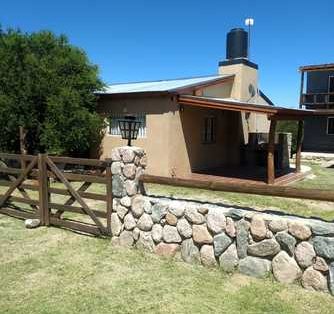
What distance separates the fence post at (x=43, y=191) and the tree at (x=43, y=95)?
578 centimetres

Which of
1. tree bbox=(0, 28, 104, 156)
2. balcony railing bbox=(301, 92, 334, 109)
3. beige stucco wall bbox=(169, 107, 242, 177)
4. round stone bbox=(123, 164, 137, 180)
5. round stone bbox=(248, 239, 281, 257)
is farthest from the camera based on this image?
balcony railing bbox=(301, 92, 334, 109)

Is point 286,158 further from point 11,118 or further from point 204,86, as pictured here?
point 11,118

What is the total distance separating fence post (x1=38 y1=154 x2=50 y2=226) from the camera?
689cm

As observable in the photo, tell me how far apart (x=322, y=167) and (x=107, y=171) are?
14424 mm

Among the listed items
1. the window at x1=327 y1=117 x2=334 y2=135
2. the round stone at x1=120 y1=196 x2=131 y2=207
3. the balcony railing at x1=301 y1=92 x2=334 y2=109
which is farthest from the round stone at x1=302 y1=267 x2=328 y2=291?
the window at x1=327 y1=117 x2=334 y2=135

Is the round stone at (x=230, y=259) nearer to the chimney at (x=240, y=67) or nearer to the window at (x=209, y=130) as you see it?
the window at (x=209, y=130)

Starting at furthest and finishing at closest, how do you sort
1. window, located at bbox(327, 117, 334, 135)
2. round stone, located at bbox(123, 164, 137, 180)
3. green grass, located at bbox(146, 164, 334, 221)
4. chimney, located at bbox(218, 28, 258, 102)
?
window, located at bbox(327, 117, 334, 135), chimney, located at bbox(218, 28, 258, 102), green grass, located at bbox(146, 164, 334, 221), round stone, located at bbox(123, 164, 137, 180)

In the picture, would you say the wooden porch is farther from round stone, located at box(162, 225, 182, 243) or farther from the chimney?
round stone, located at box(162, 225, 182, 243)

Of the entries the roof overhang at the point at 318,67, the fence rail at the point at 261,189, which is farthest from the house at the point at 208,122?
the fence rail at the point at 261,189

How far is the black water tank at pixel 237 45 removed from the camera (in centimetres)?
1725

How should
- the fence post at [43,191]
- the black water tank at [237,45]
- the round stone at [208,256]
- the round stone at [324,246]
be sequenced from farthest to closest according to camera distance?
1. the black water tank at [237,45]
2. the fence post at [43,191]
3. the round stone at [208,256]
4. the round stone at [324,246]

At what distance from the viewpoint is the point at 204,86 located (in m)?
14.3

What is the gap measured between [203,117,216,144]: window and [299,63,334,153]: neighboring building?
31.6 feet

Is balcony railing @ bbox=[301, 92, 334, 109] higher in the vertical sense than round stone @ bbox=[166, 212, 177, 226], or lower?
higher
